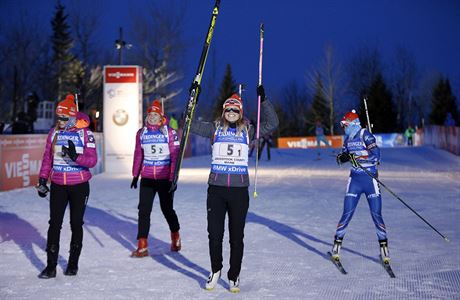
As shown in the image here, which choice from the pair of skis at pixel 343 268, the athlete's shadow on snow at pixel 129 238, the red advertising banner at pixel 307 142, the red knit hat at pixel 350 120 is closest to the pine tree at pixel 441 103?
the red advertising banner at pixel 307 142

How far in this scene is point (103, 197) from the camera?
15062mm

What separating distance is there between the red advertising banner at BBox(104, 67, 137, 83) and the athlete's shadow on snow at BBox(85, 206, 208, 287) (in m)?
11.7

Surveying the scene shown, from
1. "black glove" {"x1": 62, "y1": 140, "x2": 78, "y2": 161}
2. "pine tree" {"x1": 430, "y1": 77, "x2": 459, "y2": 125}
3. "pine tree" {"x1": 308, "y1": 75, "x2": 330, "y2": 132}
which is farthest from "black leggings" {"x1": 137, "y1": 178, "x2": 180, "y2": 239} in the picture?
"pine tree" {"x1": 430, "y1": 77, "x2": 459, "y2": 125}

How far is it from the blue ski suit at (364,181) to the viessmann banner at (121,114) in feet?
56.2

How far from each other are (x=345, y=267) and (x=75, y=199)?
305 centimetres

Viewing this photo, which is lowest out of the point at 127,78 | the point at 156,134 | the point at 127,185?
the point at 127,185

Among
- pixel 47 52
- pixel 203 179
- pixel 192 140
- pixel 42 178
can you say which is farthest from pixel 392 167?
pixel 47 52

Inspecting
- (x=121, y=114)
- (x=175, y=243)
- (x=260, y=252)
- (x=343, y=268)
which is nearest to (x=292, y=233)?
(x=260, y=252)

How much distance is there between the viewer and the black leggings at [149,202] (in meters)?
7.97

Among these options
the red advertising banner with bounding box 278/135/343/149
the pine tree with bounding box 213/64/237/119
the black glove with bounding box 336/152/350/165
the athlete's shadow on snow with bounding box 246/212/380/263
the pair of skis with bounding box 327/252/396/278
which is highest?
the pine tree with bounding box 213/64/237/119

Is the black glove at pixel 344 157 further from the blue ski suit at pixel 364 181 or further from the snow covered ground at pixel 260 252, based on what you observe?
the snow covered ground at pixel 260 252

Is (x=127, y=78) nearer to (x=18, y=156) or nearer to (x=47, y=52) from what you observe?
(x=18, y=156)

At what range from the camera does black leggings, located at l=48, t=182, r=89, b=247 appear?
265 inches

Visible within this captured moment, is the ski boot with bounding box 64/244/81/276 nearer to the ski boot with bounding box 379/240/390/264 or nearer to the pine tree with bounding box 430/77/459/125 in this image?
the ski boot with bounding box 379/240/390/264
